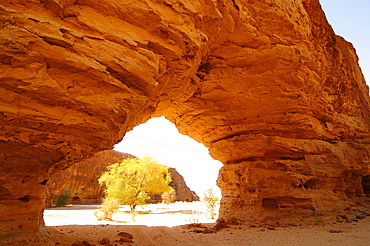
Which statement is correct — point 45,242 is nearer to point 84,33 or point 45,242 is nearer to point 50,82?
point 50,82

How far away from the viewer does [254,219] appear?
9164 mm

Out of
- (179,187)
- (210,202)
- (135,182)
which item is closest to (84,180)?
(135,182)

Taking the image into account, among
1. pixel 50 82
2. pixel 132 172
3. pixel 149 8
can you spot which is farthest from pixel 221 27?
pixel 132 172

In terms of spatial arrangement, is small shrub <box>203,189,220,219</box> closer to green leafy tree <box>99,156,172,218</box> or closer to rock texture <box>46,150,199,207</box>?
green leafy tree <box>99,156,172,218</box>

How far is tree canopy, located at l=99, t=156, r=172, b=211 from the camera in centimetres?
2270

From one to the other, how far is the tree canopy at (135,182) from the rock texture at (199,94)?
13558mm

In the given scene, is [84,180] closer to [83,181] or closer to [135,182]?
[83,181]

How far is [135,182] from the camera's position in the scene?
79.0 feet

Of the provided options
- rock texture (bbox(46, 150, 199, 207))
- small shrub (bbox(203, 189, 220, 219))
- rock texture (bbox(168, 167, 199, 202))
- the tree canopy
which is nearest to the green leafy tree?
the tree canopy

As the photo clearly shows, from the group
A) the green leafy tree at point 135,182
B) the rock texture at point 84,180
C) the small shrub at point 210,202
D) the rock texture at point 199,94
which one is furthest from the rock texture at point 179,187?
the rock texture at point 199,94

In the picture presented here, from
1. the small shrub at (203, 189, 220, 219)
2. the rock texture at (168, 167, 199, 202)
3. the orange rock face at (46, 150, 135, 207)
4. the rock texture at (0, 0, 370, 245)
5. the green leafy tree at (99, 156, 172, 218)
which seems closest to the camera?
the rock texture at (0, 0, 370, 245)

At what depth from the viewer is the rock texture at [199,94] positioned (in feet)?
13.0

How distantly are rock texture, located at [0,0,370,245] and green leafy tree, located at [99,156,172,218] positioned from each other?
13558mm

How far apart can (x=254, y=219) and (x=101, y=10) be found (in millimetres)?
8693
